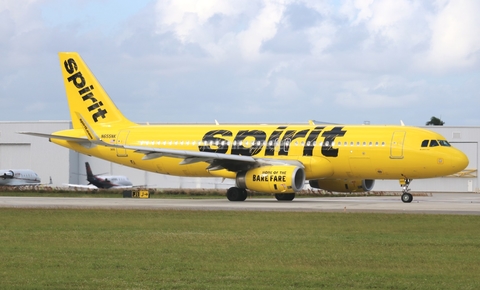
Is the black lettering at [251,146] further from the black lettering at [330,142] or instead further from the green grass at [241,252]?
the green grass at [241,252]

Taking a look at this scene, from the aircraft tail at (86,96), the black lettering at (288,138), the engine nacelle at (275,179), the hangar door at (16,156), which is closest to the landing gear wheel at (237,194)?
the engine nacelle at (275,179)

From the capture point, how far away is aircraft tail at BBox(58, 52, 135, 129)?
51344mm

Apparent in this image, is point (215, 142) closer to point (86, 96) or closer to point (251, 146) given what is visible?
point (251, 146)

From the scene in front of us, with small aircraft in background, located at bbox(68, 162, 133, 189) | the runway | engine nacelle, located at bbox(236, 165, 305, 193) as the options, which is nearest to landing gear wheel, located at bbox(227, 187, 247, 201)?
the runway

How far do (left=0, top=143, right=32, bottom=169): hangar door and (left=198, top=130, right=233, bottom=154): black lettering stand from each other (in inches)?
1425

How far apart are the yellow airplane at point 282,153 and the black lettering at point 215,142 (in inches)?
2.2

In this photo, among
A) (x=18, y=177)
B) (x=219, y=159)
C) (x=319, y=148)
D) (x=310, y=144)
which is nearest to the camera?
(x=219, y=159)

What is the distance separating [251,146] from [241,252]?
26594mm

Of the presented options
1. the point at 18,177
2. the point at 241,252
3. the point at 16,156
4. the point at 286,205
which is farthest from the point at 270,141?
the point at 16,156

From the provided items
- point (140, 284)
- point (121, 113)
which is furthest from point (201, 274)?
point (121, 113)

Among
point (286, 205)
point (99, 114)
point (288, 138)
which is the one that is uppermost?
point (99, 114)

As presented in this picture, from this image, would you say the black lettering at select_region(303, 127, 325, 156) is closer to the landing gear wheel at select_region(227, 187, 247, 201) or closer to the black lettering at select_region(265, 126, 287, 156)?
the black lettering at select_region(265, 126, 287, 156)

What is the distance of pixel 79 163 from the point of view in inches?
3118

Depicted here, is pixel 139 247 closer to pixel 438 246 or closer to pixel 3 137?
pixel 438 246
